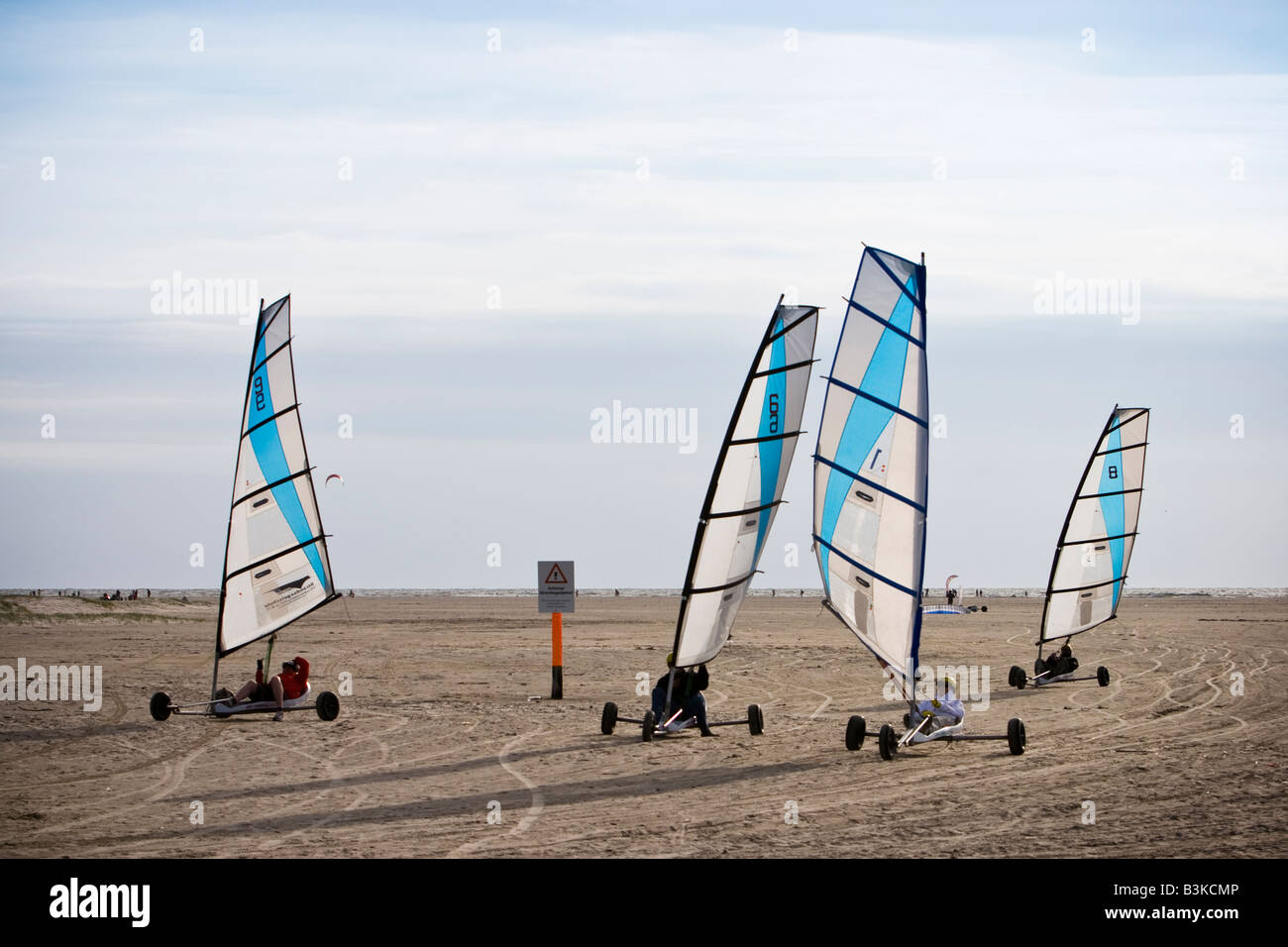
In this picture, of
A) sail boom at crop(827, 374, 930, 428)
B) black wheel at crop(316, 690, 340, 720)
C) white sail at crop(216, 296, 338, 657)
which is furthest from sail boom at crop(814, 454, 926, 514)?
white sail at crop(216, 296, 338, 657)

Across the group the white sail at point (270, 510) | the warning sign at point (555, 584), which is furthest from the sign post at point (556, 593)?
the white sail at point (270, 510)

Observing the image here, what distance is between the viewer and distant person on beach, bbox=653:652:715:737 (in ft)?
45.9

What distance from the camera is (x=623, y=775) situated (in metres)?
11.5

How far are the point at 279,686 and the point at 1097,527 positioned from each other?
1601 centimetres

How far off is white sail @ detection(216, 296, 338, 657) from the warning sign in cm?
311

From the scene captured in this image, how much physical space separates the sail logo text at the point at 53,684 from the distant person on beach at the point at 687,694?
7237 mm

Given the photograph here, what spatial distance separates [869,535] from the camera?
13453mm

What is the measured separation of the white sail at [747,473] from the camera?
1420cm
